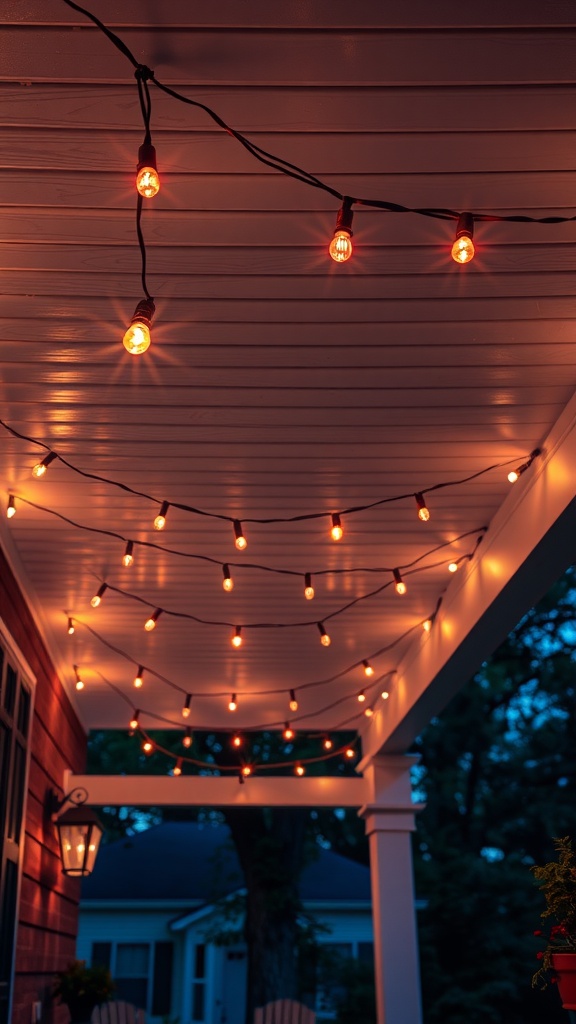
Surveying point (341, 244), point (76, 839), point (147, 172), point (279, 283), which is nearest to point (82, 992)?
point (76, 839)

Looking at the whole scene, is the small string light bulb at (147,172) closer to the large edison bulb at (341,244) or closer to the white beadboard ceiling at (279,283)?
the white beadboard ceiling at (279,283)

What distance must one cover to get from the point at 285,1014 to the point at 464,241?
17.8 ft

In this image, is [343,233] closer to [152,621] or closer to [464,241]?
[464,241]

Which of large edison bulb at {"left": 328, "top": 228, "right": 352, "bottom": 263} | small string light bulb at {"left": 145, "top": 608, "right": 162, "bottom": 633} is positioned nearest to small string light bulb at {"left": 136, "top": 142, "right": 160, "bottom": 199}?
large edison bulb at {"left": 328, "top": 228, "right": 352, "bottom": 263}

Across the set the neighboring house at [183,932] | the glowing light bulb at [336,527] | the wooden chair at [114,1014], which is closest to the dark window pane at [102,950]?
the neighboring house at [183,932]

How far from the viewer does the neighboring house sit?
13789mm

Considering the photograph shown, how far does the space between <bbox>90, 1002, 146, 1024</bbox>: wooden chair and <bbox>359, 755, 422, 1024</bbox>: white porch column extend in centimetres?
152

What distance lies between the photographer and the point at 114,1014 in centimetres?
565

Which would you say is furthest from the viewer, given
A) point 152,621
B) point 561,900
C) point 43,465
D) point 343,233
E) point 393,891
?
point 393,891

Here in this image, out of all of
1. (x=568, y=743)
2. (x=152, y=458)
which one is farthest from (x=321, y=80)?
(x=568, y=743)

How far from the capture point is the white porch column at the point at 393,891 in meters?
6.00

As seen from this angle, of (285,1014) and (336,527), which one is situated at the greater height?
(336,527)

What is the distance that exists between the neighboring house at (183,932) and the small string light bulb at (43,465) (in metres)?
11.2

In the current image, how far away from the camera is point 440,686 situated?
4996 mm
